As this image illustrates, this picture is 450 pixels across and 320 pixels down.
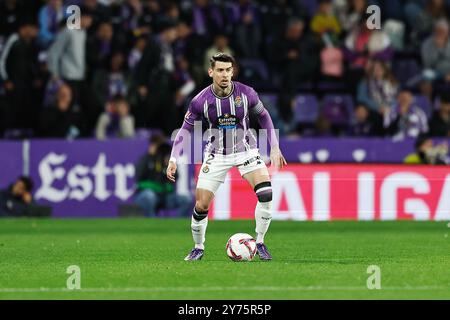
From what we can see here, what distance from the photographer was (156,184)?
2184 centimetres

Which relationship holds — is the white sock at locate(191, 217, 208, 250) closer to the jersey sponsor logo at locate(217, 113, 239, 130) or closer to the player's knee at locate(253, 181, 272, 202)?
the player's knee at locate(253, 181, 272, 202)

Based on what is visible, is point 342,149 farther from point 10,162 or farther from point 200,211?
point 200,211

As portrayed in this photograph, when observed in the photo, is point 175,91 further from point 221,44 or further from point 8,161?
point 8,161

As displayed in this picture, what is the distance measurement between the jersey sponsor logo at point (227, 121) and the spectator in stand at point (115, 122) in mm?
9679

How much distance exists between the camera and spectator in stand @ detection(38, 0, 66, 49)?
23828 mm

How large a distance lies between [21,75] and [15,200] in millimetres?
2605

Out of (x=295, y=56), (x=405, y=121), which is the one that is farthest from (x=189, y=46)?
(x=405, y=121)

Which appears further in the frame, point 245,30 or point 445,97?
point 245,30

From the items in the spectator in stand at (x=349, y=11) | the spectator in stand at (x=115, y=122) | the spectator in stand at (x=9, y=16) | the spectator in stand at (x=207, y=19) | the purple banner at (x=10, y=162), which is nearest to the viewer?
the purple banner at (x=10, y=162)

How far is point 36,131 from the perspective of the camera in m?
23.1

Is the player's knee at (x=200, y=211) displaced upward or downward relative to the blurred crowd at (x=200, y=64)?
downward

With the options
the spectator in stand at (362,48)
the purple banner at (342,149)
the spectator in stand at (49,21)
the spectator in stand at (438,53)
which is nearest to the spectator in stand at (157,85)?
the spectator in stand at (49,21)

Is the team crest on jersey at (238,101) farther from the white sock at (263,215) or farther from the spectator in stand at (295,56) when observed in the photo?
the spectator in stand at (295,56)

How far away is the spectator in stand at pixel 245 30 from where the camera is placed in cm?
2419
